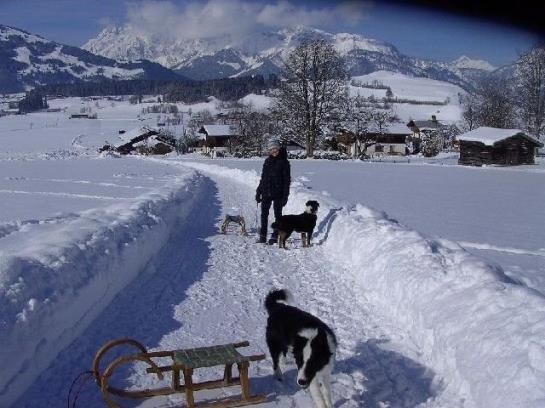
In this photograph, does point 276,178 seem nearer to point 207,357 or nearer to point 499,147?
point 207,357

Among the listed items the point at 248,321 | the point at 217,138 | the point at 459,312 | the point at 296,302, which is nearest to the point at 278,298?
the point at 248,321

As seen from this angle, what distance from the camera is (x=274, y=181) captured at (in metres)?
12.2

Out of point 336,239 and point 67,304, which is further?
point 336,239

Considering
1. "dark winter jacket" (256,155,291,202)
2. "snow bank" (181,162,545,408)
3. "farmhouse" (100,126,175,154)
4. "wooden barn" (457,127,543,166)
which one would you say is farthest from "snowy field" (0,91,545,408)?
"farmhouse" (100,126,175,154)

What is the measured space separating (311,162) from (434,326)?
155ft

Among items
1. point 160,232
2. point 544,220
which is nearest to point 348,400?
point 160,232

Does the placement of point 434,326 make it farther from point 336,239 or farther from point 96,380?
point 336,239

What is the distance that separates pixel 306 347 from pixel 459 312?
72.6 inches

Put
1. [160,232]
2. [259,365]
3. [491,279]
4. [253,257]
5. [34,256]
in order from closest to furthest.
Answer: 1. [259,365]
2. [491,279]
3. [34,256]
4. [253,257]
5. [160,232]

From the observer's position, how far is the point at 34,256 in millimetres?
7410

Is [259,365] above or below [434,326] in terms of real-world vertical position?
below

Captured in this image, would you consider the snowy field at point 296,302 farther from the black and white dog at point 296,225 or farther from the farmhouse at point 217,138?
the farmhouse at point 217,138

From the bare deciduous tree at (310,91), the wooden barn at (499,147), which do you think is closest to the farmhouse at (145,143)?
the bare deciduous tree at (310,91)

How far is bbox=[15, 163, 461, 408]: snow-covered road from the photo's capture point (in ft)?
17.0
